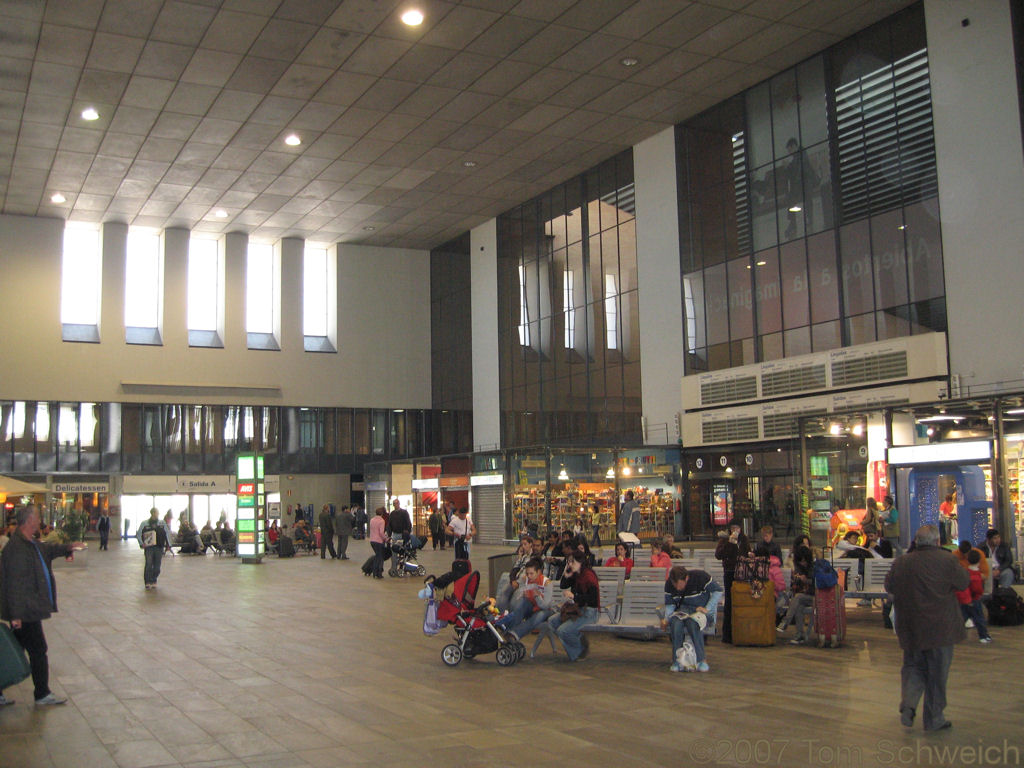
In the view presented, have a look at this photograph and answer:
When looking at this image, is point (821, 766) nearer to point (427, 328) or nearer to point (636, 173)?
point (636, 173)

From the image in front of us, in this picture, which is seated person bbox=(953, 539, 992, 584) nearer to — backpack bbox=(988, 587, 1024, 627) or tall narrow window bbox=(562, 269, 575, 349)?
backpack bbox=(988, 587, 1024, 627)

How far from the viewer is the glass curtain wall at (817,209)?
2200cm

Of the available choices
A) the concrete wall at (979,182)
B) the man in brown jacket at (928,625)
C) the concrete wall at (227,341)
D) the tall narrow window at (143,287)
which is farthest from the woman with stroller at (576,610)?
the tall narrow window at (143,287)

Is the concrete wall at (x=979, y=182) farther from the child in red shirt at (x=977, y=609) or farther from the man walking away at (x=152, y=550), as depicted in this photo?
the man walking away at (x=152, y=550)

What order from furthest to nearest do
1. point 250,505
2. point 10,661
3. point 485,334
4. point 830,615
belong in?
point 485,334 < point 250,505 < point 830,615 < point 10,661

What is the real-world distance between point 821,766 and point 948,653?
153 centimetres

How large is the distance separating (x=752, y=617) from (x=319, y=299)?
33616mm

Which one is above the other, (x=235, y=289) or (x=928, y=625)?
(x=235, y=289)

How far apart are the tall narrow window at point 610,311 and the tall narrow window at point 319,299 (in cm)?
1393

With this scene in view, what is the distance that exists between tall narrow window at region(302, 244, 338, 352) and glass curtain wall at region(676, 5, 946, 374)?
1807 centimetres

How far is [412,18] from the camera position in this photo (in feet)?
70.9

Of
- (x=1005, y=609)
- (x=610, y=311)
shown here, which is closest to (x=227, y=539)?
(x=610, y=311)

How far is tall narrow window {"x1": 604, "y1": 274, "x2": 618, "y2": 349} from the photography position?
3170 cm

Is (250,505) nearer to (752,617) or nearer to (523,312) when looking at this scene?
(523,312)
